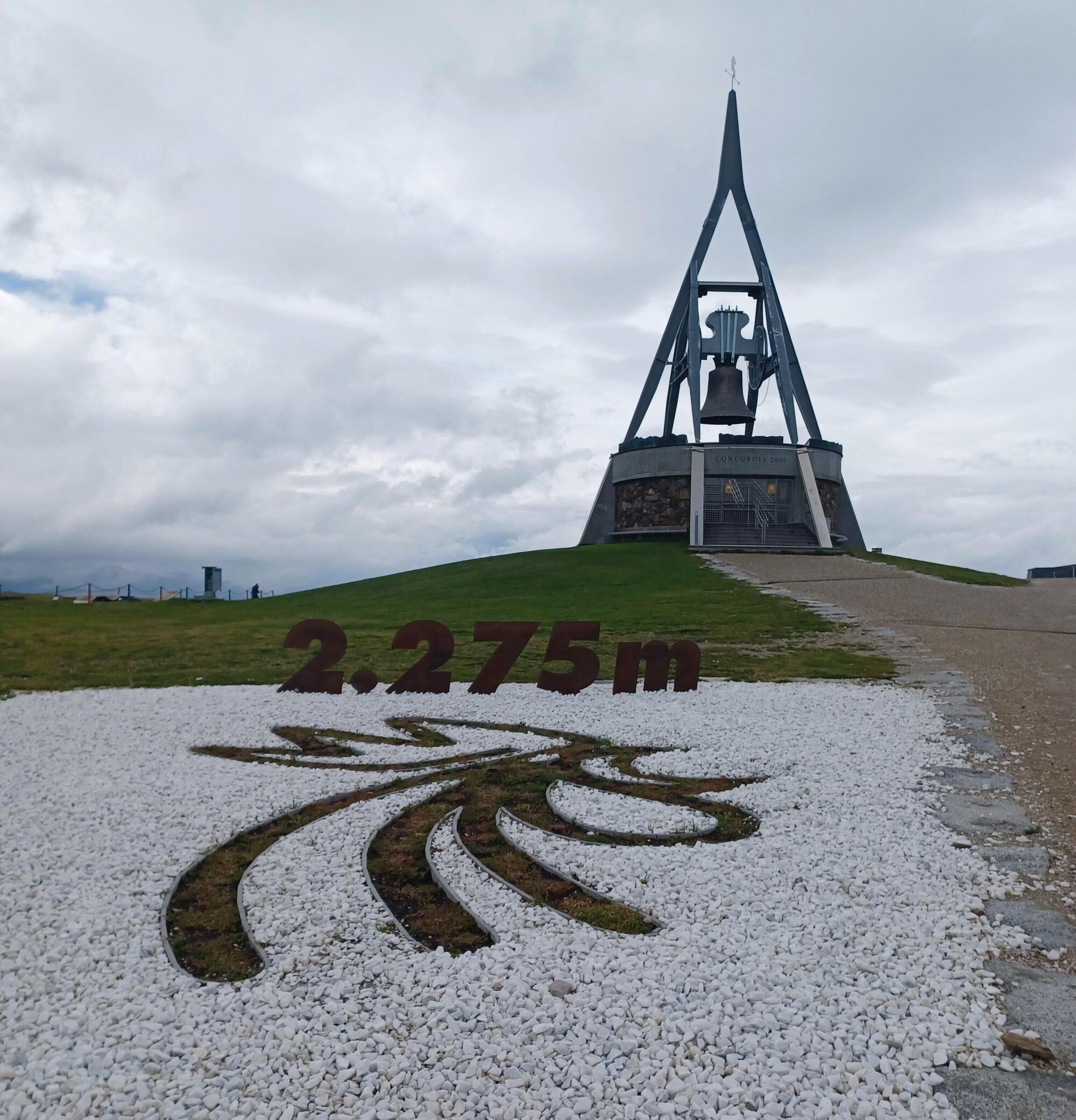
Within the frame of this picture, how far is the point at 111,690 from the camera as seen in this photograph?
49.4ft

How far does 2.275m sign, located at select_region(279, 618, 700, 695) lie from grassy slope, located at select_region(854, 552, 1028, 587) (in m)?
23.1

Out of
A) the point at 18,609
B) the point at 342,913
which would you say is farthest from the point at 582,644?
the point at 18,609

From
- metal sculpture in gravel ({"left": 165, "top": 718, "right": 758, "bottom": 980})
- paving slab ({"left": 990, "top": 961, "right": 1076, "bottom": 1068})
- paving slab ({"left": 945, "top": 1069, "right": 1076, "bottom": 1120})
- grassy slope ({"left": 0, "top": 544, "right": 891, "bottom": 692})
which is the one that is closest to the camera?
paving slab ({"left": 945, "top": 1069, "right": 1076, "bottom": 1120})

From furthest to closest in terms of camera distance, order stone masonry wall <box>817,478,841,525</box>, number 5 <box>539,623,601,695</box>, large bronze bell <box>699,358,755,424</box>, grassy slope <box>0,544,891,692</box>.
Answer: large bronze bell <box>699,358,755,424</box> → stone masonry wall <box>817,478,841,525</box> → grassy slope <box>0,544,891,692</box> → number 5 <box>539,623,601,695</box>

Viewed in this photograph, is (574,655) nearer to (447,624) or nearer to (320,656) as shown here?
(320,656)

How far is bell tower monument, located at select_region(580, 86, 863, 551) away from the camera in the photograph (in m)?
43.4

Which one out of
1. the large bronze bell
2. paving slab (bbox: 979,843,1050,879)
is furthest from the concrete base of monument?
paving slab (bbox: 979,843,1050,879)

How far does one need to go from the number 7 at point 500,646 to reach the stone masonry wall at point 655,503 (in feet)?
101

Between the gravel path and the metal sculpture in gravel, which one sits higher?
the gravel path

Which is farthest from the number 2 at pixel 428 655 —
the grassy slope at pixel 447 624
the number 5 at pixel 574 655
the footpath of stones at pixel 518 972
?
the footpath of stones at pixel 518 972

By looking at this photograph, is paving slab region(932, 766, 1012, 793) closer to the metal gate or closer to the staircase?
the staircase

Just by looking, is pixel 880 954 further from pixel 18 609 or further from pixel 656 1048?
pixel 18 609

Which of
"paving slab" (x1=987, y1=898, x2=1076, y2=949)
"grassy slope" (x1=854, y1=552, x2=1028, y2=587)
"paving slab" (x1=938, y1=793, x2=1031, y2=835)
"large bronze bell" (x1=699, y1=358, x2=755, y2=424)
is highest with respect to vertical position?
"large bronze bell" (x1=699, y1=358, x2=755, y2=424)

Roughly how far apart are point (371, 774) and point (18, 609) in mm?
27109
